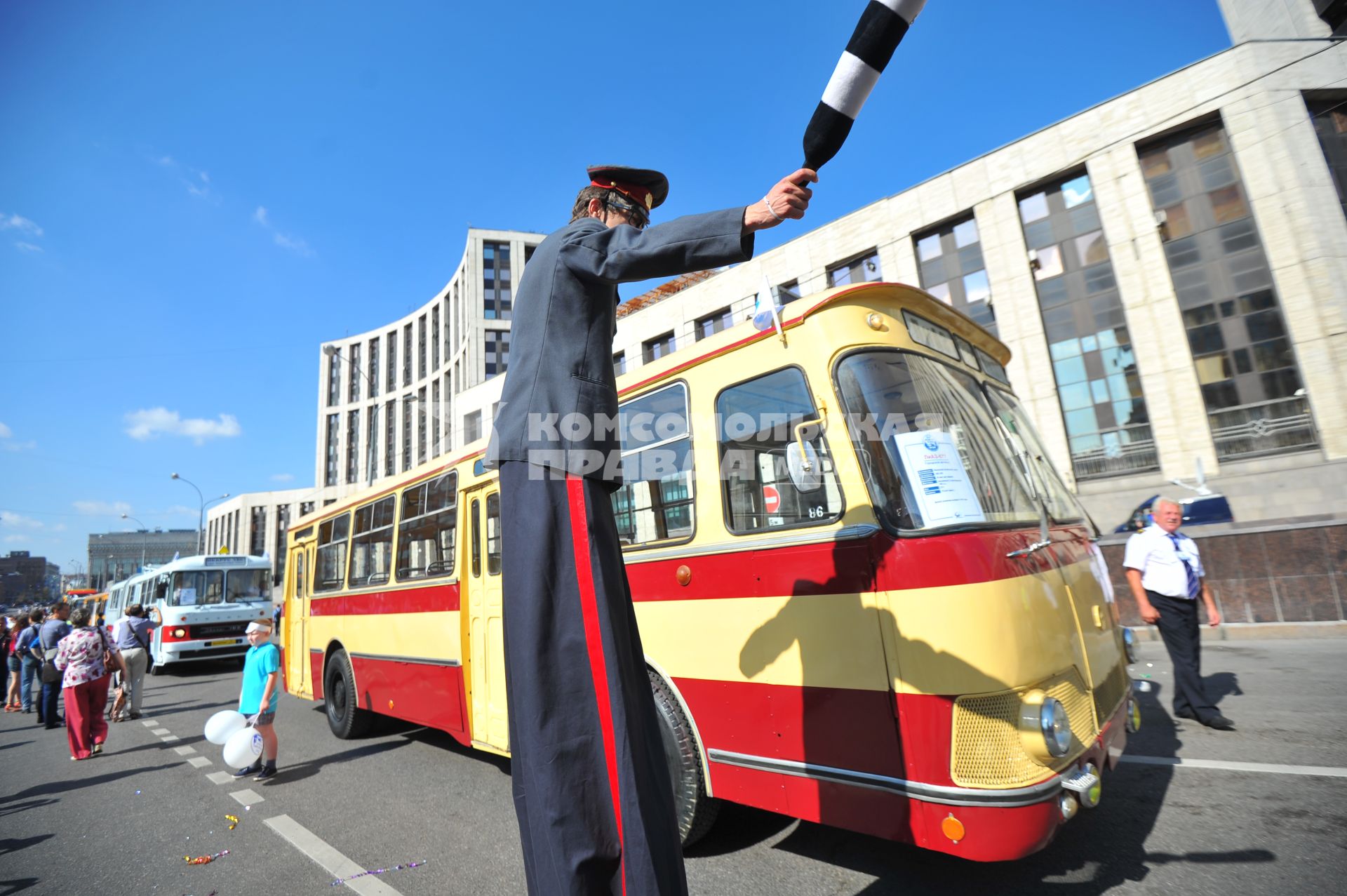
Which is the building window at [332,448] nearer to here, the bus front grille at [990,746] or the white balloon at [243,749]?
the white balloon at [243,749]

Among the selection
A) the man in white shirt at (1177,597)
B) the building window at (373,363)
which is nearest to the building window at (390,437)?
the building window at (373,363)

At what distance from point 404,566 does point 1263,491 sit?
23.5m

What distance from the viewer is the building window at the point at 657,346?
102 feet

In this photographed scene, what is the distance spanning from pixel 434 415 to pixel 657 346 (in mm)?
45371

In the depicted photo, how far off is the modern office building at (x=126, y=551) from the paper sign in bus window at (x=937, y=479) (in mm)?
122560

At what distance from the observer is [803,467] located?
312cm

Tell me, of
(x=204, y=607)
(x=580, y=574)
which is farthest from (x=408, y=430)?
(x=580, y=574)

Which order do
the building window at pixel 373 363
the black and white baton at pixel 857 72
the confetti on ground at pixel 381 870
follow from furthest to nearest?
the building window at pixel 373 363 → the confetti on ground at pixel 381 870 → the black and white baton at pixel 857 72

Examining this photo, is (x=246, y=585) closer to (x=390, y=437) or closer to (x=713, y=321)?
(x=713, y=321)

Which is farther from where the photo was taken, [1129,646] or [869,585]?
[1129,646]

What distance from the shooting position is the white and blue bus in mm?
16141

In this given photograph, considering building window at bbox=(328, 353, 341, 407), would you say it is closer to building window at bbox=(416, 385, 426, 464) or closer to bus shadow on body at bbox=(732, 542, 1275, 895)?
building window at bbox=(416, 385, 426, 464)

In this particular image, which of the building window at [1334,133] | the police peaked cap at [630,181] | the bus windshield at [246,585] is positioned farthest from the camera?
the building window at [1334,133]

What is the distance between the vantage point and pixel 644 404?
4242 mm
